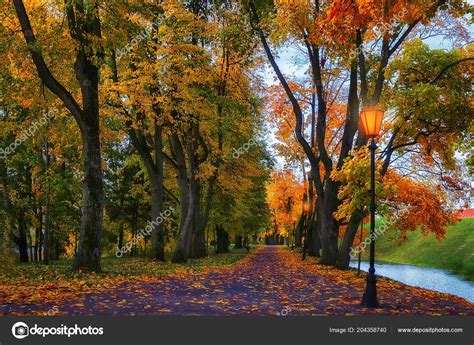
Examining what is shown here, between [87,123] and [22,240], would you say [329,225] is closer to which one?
[87,123]

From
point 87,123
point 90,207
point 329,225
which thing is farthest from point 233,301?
point 329,225

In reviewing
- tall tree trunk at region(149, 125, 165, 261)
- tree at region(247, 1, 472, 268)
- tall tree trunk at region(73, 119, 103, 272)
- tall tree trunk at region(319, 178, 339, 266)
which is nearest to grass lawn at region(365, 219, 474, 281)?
tall tree trunk at region(319, 178, 339, 266)

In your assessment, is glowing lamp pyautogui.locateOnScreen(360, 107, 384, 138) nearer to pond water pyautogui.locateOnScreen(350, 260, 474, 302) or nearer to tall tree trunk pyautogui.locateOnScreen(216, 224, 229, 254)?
pond water pyautogui.locateOnScreen(350, 260, 474, 302)

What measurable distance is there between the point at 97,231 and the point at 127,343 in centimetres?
739

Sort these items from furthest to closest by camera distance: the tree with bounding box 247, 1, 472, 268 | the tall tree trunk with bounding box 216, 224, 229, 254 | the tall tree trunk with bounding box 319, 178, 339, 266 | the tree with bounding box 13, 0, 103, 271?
the tall tree trunk with bounding box 216, 224, 229, 254, the tall tree trunk with bounding box 319, 178, 339, 266, the tree with bounding box 247, 1, 472, 268, the tree with bounding box 13, 0, 103, 271

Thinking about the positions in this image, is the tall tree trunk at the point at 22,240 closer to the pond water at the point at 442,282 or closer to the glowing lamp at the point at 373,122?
the pond water at the point at 442,282

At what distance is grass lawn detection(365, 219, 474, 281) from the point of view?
33.6 m

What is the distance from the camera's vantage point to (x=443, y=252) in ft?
125

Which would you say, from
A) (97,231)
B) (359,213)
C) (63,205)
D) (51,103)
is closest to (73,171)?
(63,205)

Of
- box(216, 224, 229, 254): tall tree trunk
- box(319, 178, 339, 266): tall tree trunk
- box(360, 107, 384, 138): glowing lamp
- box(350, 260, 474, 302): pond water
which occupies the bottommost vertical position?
box(350, 260, 474, 302): pond water

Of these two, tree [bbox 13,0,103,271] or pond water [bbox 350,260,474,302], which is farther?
pond water [bbox 350,260,474,302]

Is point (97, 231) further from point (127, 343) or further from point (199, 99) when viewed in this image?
point (199, 99)

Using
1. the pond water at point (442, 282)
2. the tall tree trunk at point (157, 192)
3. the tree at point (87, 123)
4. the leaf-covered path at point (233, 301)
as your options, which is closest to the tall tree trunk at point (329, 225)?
the pond water at point (442, 282)

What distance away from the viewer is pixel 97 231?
12820 millimetres
